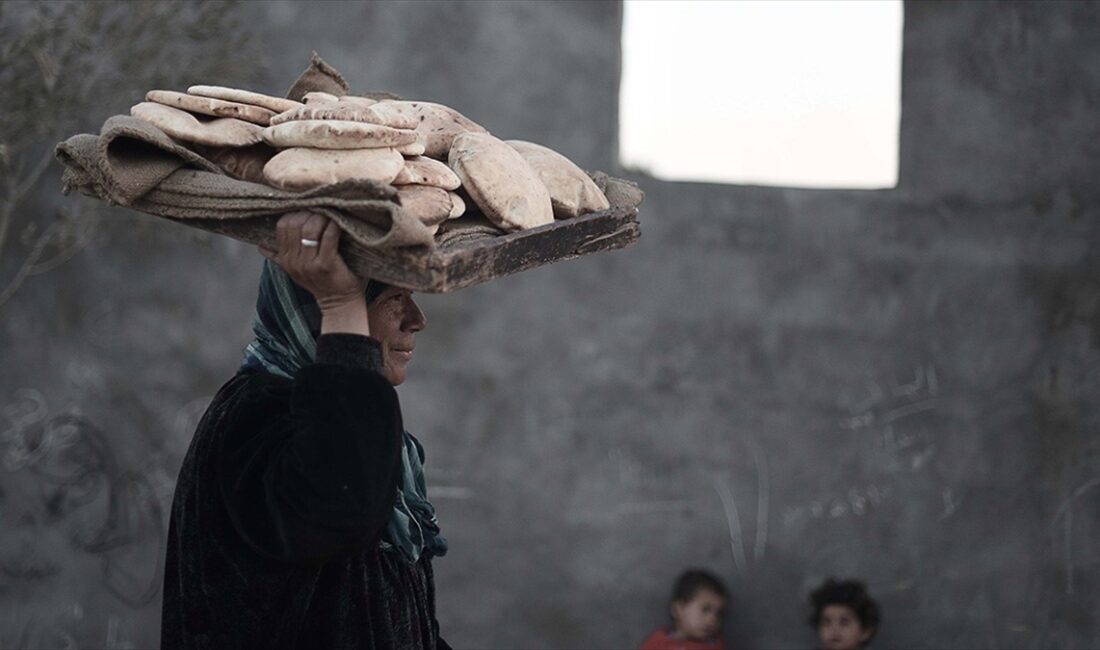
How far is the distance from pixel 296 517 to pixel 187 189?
1.85 ft

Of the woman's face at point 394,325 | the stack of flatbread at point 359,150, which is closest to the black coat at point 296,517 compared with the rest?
the woman's face at point 394,325

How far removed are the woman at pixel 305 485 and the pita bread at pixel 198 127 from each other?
0.24 metres

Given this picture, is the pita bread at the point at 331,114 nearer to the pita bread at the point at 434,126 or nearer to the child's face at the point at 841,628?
the pita bread at the point at 434,126

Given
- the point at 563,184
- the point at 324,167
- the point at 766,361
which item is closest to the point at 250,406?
the point at 324,167

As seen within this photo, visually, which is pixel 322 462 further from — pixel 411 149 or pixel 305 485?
pixel 411 149

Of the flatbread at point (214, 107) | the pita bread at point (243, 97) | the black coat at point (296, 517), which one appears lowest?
the black coat at point (296, 517)

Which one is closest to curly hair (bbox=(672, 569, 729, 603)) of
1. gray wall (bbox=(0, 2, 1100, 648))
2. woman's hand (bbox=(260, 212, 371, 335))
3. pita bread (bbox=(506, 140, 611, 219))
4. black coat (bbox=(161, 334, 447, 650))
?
gray wall (bbox=(0, 2, 1100, 648))

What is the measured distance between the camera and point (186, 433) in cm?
512

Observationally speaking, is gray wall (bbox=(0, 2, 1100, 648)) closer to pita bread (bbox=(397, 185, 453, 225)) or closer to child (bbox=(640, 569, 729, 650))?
child (bbox=(640, 569, 729, 650))

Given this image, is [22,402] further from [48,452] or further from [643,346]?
[643,346]

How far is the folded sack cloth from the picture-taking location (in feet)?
6.19

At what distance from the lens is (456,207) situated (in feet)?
6.98

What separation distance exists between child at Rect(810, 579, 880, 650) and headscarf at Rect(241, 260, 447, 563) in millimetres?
3003

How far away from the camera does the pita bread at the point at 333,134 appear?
6.59ft
